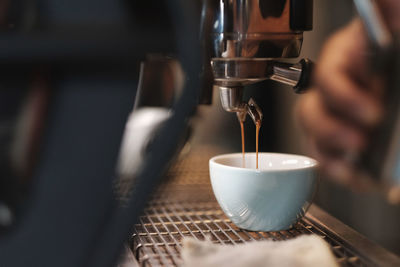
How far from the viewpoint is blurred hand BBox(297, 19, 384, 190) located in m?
0.32

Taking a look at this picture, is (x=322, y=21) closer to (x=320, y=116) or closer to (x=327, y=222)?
(x=327, y=222)

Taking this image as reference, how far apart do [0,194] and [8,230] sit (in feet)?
0.10

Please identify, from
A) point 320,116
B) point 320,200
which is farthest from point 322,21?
point 320,116

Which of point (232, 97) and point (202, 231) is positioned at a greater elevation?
point (232, 97)

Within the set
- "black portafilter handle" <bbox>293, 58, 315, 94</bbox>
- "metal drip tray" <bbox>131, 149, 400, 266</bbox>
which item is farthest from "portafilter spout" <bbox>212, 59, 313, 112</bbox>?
"metal drip tray" <bbox>131, 149, 400, 266</bbox>

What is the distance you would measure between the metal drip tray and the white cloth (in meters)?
0.04

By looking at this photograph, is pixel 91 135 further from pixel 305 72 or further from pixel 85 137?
pixel 305 72

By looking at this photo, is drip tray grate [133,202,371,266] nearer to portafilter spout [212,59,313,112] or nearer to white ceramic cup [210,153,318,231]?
white ceramic cup [210,153,318,231]

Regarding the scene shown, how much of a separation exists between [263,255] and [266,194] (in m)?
0.14

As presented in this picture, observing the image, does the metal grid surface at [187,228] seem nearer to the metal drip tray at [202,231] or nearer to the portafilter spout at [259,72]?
the metal drip tray at [202,231]

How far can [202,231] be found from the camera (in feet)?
1.65

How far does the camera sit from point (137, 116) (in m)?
0.56

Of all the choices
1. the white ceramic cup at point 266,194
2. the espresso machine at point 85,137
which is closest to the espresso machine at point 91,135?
the espresso machine at point 85,137

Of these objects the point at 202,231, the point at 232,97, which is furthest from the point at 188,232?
the point at 232,97
